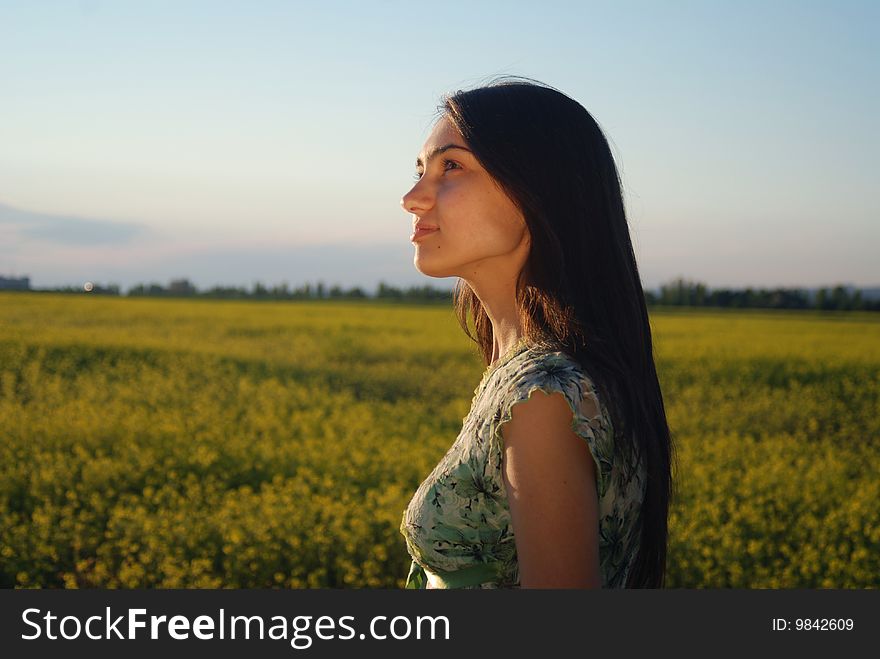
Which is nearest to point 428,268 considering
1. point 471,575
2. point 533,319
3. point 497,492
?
point 533,319

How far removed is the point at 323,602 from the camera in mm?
1522

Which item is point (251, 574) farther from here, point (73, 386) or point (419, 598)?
point (73, 386)

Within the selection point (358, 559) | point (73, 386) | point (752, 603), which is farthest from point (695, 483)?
point (73, 386)

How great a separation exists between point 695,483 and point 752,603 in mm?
A: 3873

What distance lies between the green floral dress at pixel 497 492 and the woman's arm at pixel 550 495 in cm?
2

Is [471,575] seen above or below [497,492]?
below

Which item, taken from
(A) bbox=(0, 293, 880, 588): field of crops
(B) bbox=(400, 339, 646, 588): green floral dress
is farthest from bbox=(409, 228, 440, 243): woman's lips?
(A) bbox=(0, 293, 880, 588): field of crops

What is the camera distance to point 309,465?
5465 millimetres

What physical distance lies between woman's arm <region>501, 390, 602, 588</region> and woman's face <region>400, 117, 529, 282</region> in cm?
31

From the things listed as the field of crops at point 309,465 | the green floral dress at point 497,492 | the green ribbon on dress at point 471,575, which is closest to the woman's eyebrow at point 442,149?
the green floral dress at point 497,492

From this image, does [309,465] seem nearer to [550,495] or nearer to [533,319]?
[533,319]

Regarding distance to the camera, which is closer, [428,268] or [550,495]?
[550,495]

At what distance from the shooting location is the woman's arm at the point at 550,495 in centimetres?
112

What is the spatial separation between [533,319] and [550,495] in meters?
0.35
